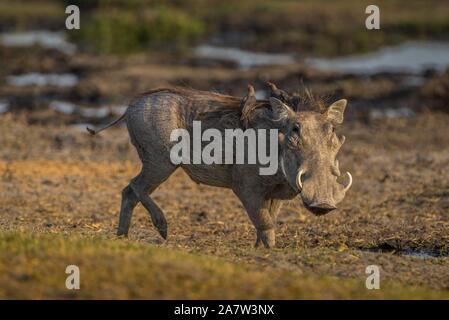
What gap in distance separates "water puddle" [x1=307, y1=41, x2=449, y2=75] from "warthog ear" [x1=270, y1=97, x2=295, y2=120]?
16666 millimetres

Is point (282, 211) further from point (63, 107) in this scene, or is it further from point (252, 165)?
point (63, 107)

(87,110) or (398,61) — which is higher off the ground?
(398,61)

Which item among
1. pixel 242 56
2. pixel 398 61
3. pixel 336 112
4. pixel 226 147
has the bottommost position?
pixel 226 147

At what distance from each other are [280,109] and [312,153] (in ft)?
2.08

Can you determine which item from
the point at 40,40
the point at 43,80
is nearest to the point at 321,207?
the point at 43,80

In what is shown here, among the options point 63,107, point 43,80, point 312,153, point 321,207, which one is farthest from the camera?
point 43,80

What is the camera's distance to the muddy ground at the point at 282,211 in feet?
25.7

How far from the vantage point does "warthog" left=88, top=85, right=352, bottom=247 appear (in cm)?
770

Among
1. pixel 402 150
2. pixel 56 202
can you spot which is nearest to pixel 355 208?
pixel 56 202

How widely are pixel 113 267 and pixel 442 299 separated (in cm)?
210

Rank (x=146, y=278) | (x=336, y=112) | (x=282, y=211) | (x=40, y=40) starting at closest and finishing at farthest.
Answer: (x=146, y=278), (x=336, y=112), (x=282, y=211), (x=40, y=40)

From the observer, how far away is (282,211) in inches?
440
